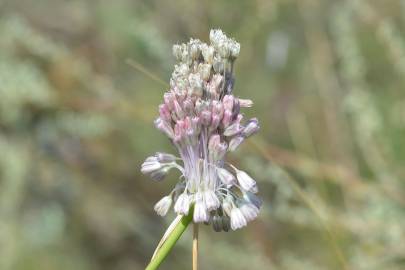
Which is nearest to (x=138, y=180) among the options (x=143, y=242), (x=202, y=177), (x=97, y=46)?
(x=143, y=242)

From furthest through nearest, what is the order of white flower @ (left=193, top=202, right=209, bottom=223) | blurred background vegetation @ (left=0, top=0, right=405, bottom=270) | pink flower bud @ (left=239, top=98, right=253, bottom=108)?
blurred background vegetation @ (left=0, top=0, right=405, bottom=270) < pink flower bud @ (left=239, top=98, right=253, bottom=108) < white flower @ (left=193, top=202, right=209, bottom=223)

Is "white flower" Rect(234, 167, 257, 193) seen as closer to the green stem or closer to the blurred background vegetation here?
the green stem

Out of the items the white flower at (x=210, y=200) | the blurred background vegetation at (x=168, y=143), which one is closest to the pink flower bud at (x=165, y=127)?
the white flower at (x=210, y=200)

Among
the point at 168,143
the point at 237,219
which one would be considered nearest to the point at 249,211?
the point at 237,219

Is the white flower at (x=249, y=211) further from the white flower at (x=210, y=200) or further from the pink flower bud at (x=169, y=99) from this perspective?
the pink flower bud at (x=169, y=99)

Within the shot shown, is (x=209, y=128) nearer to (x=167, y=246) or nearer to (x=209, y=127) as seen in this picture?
(x=209, y=127)

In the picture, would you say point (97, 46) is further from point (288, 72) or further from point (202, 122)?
point (202, 122)

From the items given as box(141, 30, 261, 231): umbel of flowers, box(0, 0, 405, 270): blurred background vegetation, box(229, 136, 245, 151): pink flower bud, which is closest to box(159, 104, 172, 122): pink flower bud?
box(141, 30, 261, 231): umbel of flowers
